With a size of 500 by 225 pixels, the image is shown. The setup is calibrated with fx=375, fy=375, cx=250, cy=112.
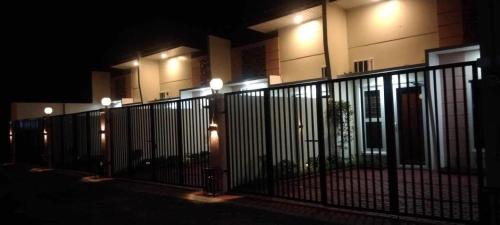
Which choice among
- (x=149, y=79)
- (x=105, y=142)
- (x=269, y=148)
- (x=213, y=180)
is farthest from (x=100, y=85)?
(x=269, y=148)

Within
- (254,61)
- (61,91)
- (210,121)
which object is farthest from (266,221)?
(61,91)

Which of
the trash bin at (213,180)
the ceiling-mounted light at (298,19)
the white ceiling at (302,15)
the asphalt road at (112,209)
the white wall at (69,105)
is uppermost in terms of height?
the white ceiling at (302,15)

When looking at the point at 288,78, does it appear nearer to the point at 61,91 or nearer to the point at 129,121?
the point at 129,121

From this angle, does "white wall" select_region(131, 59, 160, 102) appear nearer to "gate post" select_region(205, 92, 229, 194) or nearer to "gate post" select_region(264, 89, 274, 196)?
"gate post" select_region(205, 92, 229, 194)

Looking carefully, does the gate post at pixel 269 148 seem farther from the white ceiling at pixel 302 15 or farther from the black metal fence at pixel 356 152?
the white ceiling at pixel 302 15

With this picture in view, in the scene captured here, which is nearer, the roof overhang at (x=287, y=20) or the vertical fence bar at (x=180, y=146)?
the vertical fence bar at (x=180, y=146)

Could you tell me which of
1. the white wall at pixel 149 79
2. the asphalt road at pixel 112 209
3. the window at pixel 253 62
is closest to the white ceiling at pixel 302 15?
the window at pixel 253 62

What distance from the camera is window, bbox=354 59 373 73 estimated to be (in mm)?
11422

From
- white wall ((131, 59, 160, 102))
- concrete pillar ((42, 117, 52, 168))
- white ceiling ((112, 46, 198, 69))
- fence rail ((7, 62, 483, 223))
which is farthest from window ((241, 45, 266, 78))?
concrete pillar ((42, 117, 52, 168))

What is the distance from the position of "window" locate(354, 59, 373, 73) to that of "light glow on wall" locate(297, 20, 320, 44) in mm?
1808

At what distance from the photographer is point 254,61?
50.3 feet

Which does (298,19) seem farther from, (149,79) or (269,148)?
(149,79)

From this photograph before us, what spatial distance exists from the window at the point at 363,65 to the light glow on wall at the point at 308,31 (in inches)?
71.2

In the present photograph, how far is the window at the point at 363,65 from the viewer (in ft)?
37.5
